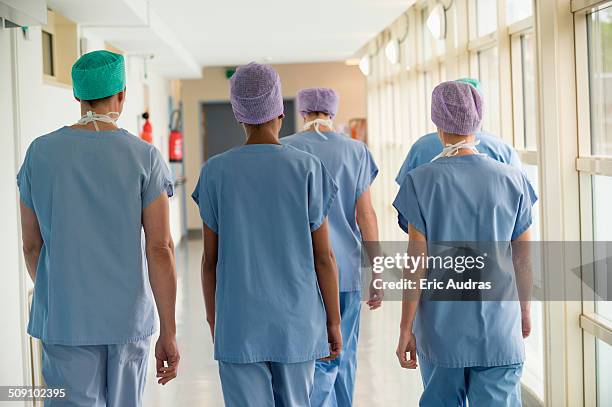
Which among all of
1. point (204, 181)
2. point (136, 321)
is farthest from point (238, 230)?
point (136, 321)

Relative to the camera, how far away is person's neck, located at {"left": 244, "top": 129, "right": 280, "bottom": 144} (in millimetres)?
2477

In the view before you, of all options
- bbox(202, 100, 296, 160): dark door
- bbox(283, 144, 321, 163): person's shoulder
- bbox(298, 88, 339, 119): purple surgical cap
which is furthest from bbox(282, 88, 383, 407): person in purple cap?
bbox(202, 100, 296, 160): dark door

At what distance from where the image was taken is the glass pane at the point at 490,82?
519 cm

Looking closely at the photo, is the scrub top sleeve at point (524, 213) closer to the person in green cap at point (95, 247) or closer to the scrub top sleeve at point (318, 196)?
the scrub top sleeve at point (318, 196)

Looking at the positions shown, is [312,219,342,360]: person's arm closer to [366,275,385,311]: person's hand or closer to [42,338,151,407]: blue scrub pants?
[42,338,151,407]: blue scrub pants

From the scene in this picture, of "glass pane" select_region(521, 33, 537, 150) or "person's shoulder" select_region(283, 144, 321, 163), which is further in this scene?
"glass pane" select_region(521, 33, 537, 150)

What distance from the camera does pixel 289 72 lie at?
44.1 feet

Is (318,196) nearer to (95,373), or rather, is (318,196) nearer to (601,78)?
(95,373)

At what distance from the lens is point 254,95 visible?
2.47m

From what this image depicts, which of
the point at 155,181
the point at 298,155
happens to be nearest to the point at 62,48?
the point at 155,181

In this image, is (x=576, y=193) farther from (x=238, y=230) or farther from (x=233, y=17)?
(x=233, y=17)

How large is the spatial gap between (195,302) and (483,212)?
517 centimetres

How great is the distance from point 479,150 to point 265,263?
4.84 feet

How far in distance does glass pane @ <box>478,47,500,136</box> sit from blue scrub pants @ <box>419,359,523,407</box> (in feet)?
8.79
